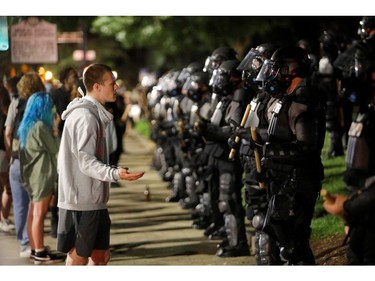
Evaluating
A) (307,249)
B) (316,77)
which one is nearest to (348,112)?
(316,77)

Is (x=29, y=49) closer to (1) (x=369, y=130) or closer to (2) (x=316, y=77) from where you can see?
Answer: (2) (x=316, y=77)

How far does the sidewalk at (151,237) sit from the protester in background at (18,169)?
0.22m

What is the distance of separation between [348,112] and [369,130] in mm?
10191

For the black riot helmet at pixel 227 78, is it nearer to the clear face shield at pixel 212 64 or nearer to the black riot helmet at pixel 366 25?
the clear face shield at pixel 212 64

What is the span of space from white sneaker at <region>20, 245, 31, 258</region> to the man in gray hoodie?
138 inches

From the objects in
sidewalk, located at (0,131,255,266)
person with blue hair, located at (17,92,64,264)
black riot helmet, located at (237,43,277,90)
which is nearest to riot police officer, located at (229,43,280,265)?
black riot helmet, located at (237,43,277,90)

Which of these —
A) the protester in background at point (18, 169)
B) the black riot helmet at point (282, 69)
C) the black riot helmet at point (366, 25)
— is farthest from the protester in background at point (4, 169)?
the black riot helmet at point (282, 69)

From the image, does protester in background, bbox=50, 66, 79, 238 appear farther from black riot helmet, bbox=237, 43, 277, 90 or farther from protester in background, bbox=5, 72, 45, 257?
black riot helmet, bbox=237, 43, 277, 90

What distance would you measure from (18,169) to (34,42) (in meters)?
3.29

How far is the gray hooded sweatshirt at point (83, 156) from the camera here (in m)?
8.56

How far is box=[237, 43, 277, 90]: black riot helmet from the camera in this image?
10359 mm

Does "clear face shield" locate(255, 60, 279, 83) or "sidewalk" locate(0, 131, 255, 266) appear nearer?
"clear face shield" locate(255, 60, 279, 83)

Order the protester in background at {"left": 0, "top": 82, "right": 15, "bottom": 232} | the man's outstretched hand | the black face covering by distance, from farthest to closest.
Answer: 1. the protester in background at {"left": 0, "top": 82, "right": 15, "bottom": 232}
2. the black face covering
3. the man's outstretched hand

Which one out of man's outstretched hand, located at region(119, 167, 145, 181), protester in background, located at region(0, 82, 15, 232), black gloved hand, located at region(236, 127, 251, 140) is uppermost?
black gloved hand, located at region(236, 127, 251, 140)
